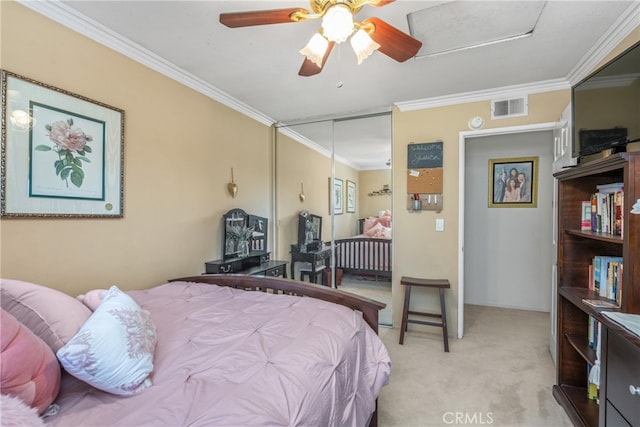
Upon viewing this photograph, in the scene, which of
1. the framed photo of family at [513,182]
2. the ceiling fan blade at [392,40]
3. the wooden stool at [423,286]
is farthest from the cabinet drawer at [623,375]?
the framed photo of family at [513,182]

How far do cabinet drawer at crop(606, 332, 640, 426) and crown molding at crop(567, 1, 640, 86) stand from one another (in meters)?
1.91

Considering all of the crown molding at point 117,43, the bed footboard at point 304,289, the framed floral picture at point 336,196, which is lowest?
the bed footboard at point 304,289

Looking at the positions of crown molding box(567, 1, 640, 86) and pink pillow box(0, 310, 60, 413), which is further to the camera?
crown molding box(567, 1, 640, 86)

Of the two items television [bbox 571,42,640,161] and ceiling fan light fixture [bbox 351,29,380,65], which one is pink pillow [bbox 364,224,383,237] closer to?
television [bbox 571,42,640,161]

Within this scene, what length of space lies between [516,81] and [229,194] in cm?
303

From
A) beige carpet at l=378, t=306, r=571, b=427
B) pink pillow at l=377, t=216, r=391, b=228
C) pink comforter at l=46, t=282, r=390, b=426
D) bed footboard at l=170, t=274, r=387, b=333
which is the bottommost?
beige carpet at l=378, t=306, r=571, b=427

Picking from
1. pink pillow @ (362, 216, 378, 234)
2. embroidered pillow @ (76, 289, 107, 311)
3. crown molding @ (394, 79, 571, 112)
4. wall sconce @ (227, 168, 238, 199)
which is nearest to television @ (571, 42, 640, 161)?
crown molding @ (394, 79, 571, 112)

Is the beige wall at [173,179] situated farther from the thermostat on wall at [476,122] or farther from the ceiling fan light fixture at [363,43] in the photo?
the ceiling fan light fixture at [363,43]

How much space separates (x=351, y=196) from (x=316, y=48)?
2516 mm

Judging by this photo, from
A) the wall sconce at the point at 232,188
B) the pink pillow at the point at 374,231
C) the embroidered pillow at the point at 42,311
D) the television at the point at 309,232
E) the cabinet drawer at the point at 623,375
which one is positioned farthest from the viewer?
the television at the point at 309,232

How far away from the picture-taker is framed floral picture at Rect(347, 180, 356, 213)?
3.93 m

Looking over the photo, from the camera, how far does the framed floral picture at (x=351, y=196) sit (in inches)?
155

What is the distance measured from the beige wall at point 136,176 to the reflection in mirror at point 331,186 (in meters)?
0.72

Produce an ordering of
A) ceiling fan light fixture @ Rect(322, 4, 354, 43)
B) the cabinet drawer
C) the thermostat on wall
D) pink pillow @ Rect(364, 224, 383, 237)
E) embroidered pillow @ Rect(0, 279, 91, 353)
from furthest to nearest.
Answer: pink pillow @ Rect(364, 224, 383, 237) → the thermostat on wall → ceiling fan light fixture @ Rect(322, 4, 354, 43) → the cabinet drawer → embroidered pillow @ Rect(0, 279, 91, 353)
